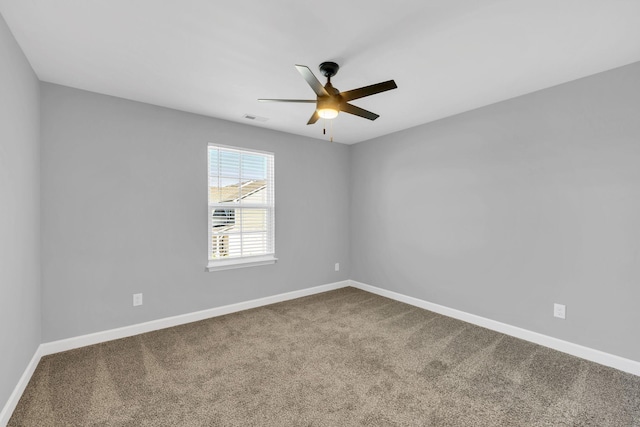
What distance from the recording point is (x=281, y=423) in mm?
1773

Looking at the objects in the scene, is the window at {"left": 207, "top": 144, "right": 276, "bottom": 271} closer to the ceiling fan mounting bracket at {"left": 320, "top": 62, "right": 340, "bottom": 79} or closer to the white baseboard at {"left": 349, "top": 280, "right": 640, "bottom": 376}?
the ceiling fan mounting bracket at {"left": 320, "top": 62, "right": 340, "bottom": 79}

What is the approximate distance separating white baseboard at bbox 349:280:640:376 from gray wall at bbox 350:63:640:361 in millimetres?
59

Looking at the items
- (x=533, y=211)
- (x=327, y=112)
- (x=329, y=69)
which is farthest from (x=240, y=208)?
(x=533, y=211)

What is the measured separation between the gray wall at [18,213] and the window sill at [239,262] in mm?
1560

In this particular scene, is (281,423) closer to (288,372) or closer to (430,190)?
(288,372)

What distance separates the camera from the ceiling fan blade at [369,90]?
190 centimetres

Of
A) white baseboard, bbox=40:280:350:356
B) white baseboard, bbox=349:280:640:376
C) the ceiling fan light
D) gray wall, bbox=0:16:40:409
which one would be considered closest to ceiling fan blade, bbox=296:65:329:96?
the ceiling fan light

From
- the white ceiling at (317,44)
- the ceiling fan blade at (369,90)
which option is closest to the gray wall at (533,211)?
the white ceiling at (317,44)

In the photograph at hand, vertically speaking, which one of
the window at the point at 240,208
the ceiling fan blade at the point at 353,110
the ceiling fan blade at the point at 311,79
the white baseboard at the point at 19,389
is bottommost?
the white baseboard at the point at 19,389

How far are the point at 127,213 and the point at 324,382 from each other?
2570 millimetres

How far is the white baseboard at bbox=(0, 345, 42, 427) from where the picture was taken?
175 centimetres

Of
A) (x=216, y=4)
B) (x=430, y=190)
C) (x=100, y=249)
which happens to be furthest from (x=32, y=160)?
(x=430, y=190)

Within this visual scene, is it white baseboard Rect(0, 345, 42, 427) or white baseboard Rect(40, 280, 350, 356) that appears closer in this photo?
white baseboard Rect(0, 345, 42, 427)

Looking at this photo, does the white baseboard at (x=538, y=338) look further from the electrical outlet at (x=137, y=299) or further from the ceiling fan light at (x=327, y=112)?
the electrical outlet at (x=137, y=299)
